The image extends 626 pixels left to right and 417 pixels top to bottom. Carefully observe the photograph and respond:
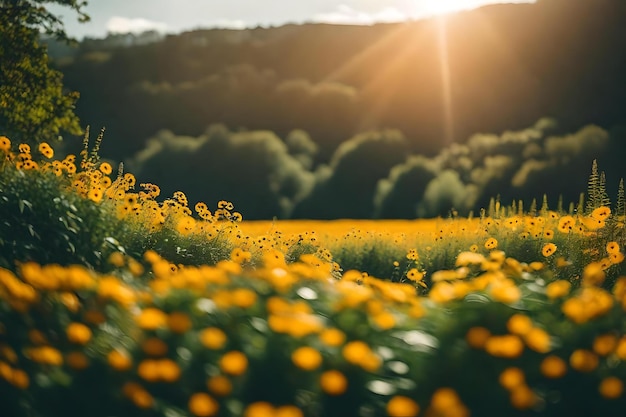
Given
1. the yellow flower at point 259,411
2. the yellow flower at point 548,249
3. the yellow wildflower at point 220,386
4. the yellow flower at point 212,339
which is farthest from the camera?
the yellow flower at point 548,249

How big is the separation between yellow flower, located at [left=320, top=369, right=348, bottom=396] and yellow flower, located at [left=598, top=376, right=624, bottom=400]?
93 cm

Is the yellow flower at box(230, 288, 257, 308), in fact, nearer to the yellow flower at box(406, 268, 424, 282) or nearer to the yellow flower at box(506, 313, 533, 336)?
the yellow flower at box(506, 313, 533, 336)

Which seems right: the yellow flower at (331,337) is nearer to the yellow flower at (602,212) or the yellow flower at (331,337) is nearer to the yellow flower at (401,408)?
the yellow flower at (401,408)

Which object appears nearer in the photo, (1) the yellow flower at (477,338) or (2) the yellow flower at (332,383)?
(2) the yellow flower at (332,383)

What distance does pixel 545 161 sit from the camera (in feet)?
50.2

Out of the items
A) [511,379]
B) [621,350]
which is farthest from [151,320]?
[621,350]

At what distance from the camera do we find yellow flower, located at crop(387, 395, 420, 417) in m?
2.41

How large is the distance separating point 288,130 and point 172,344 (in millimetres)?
19819

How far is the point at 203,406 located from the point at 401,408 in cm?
64

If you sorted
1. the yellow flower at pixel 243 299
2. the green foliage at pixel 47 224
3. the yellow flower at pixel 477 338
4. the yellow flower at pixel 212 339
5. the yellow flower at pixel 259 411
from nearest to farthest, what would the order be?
the yellow flower at pixel 259 411, the yellow flower at pixel 212 339, the yellow flower at pixel 477 338, the yellow flower at pixel 243 299, the green foliage at pixel 47 224

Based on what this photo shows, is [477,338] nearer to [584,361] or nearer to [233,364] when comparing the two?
[584,361]

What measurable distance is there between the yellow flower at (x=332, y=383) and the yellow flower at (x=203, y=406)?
369 mm

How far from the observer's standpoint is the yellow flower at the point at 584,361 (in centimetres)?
267

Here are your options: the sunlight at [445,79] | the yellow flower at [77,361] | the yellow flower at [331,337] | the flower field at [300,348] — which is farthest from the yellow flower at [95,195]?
the sunlight at [445,79]
